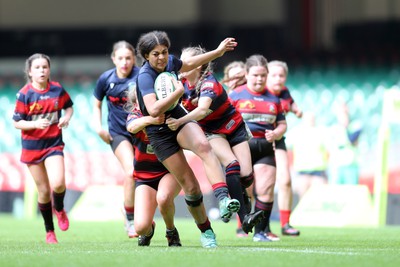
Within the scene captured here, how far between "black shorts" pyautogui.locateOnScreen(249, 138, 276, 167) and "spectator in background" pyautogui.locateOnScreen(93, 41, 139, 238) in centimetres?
137

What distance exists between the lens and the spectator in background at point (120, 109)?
1135 cm

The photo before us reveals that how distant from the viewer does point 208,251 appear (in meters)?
8.43

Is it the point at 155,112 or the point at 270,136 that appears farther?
the point at 270,136

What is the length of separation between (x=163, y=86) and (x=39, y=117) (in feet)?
9.18

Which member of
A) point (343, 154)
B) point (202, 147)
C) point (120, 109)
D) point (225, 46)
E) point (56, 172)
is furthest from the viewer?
point (343, 154)

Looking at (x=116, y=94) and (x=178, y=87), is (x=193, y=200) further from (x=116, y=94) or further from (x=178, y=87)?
(x=116, y=94)

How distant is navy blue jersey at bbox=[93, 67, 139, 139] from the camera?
1146 cm

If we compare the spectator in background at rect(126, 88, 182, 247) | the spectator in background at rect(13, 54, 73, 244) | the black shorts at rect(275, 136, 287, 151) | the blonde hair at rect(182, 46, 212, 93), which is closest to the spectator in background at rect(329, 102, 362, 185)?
the black shorts at rect(275, 136, 287, 151)

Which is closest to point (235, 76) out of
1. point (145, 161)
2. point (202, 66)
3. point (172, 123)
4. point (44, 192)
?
point (202, 66)

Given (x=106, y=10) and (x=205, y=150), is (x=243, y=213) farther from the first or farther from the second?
(x=106, y=10)

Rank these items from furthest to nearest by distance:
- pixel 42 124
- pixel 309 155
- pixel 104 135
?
pixel 309 155 → pixel 104 135 → pixel 42 124

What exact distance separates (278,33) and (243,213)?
1700 centimetres

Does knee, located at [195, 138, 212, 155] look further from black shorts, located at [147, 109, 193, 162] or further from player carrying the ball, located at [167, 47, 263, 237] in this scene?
player carrying the ball, located at [167, 47, 263, 237]

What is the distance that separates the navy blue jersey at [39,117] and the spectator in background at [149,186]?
1.74 meters
